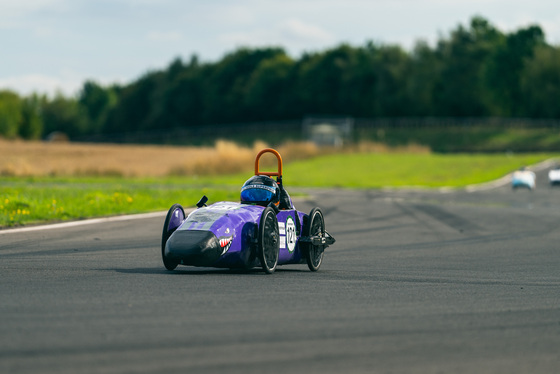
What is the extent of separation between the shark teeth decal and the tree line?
101m

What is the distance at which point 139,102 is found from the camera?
540ft

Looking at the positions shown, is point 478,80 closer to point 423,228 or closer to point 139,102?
point 139,102

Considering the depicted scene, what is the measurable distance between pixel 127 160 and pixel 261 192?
54.0 m

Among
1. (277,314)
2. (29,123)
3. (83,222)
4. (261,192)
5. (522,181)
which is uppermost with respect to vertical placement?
(29,123)

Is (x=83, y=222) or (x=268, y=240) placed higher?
(x=268, y=240)

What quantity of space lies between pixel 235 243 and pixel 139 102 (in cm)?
15629

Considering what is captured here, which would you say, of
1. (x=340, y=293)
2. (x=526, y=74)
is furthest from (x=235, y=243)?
(x=526, y=74)

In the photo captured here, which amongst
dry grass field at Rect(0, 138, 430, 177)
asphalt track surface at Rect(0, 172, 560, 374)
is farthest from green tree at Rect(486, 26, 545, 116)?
asphalt track surface at Rect(0, 172, 560, 374)

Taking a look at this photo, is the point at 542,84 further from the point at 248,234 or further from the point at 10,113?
the point at 248,234

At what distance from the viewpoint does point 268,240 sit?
1161cm

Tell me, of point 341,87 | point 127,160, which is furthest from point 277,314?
point 341,87

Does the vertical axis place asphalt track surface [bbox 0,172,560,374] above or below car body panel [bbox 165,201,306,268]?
below

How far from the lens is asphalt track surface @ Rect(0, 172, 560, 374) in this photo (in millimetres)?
6164

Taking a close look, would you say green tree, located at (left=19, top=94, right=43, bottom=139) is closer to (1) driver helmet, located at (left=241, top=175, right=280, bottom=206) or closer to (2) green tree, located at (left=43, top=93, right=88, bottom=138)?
(2) green tree, located at (left=43, top=93, right=88, bottom=138)
